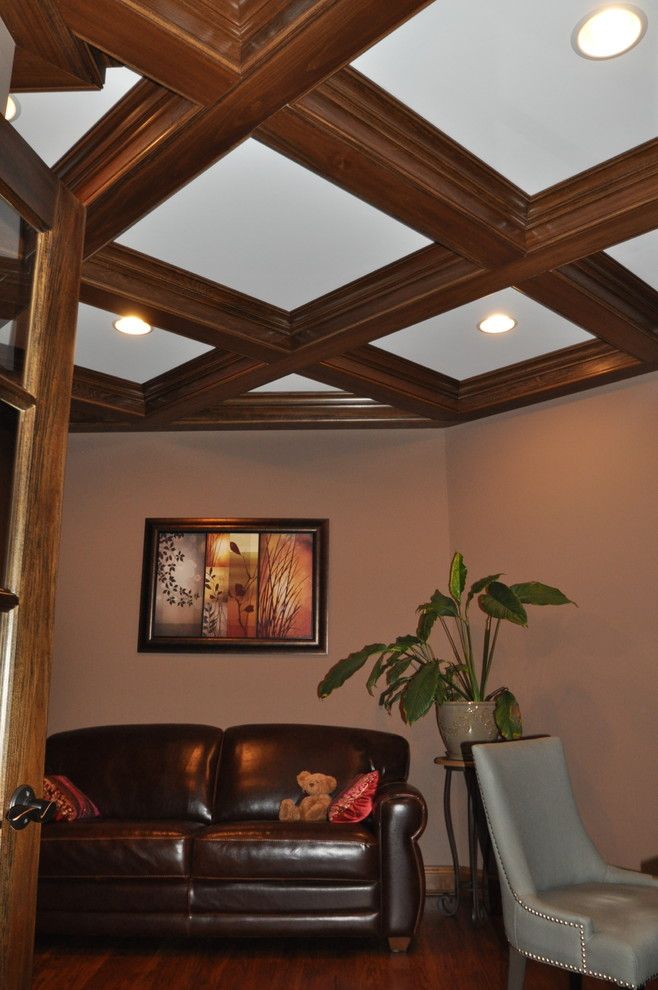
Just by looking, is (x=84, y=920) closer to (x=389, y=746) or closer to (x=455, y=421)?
(x=389, y=746)

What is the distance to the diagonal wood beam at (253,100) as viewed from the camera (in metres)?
1.98

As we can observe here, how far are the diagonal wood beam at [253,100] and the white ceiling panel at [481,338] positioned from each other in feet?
5.23

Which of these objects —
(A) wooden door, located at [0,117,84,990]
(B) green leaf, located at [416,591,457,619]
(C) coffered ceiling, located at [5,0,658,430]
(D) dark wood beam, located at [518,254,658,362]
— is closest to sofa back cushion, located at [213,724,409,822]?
(B) green leaf, located at [416,591,457,619]

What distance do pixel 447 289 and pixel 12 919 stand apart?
2699 mm

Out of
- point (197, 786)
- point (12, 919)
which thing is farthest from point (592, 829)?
point (12, 919)

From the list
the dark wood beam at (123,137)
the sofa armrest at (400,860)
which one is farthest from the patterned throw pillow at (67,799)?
the dark wood beam at (123,137)

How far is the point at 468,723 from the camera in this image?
4203mm

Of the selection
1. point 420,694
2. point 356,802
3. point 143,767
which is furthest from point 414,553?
point 143,767

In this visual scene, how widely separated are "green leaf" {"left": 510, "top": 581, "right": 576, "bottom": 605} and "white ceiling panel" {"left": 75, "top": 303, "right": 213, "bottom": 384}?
2.03 meters

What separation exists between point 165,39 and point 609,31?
45.1 inches

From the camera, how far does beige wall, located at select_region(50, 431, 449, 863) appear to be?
5.04 metres

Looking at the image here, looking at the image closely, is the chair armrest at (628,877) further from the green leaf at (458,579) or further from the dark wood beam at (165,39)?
the dark wood beam at (165,39)

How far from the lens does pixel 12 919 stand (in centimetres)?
142

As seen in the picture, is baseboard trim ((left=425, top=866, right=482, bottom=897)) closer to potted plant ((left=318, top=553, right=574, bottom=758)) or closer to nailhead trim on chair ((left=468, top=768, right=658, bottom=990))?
potted plant ((left=318, top=553, right=574, bottom=758))
